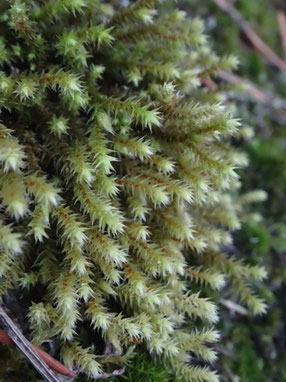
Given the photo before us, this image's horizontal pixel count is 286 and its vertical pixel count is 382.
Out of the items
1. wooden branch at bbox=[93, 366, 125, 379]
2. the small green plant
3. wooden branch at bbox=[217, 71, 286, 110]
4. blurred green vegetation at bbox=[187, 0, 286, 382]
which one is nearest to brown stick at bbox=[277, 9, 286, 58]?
blurred green vegetation at bbox=[187, 0, 286, 382]

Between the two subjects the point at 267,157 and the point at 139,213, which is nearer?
the point at 139,213

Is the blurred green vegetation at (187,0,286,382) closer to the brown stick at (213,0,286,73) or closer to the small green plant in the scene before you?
the brown stick at (213,0,286,73)

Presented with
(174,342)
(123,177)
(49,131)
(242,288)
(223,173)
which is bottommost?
(242,288)

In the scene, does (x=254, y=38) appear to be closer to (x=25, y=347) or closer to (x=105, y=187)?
(x=105, y=187)

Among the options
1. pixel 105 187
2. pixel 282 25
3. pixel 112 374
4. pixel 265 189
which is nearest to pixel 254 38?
pixel 282 25

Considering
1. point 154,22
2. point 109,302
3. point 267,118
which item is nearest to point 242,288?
point 109,302

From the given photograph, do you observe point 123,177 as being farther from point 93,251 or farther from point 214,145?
point 214,145
